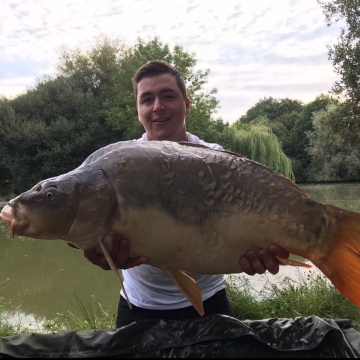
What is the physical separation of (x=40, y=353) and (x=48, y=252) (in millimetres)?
5700

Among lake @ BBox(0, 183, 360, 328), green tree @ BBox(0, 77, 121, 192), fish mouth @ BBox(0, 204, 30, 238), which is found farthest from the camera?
green tree @ BBox(0, 77, 121, 192)

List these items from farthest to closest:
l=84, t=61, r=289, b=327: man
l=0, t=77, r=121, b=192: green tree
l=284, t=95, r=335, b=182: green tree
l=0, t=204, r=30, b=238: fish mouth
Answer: l=284, t=95, r=335, b=182: green tree, l=0, t=77, r=121, b=192: green tree, l=84, t=61, r=289, b=327: man, l=0, t=204, r=30, b=238: fish mouth

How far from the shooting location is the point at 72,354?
1.11 m

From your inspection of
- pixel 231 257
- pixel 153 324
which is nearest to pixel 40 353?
pixel 153 324

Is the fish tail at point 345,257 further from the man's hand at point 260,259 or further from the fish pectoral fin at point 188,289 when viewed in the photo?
the fish pectoral fin at point 188,289

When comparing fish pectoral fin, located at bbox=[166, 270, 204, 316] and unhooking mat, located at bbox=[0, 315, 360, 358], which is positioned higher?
fish pectoral fin, located at bbox=[166, 270, 204, 316]

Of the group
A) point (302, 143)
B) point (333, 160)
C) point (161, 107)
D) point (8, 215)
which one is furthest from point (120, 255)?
point (302, 143)

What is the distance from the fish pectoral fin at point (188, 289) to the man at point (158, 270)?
0.10m

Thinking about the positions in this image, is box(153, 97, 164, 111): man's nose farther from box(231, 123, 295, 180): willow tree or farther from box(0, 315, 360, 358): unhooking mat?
box(231, 123, 295, 180): willow tree

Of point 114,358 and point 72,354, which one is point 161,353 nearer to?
point 114,358

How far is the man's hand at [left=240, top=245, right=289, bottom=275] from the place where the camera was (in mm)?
1111

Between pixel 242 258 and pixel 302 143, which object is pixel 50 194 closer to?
pixel 242 258

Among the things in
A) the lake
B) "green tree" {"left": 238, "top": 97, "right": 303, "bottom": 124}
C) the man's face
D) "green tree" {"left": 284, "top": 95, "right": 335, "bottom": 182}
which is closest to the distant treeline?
"green tree" {"left": 284, "top": 95, "right": 335, "bottom": 182}

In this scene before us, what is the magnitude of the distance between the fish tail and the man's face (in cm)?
84
